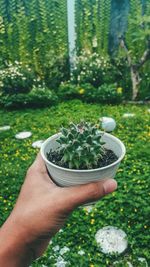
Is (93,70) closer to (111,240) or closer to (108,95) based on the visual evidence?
(108,95)

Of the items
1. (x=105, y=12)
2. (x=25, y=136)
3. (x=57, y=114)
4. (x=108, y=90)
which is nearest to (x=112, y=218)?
(x=25, y=136)

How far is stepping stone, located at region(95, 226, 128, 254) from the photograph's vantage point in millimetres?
3650

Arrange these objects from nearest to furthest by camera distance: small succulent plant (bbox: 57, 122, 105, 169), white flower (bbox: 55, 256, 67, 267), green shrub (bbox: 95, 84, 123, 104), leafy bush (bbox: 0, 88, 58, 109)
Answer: small succulent plant (bbox: 57, 122, 105, 169)
white flower (bbox: 55, 256, 67, 267)
leafy bush (bbox: 0, 88, 58, 109)
green shrub (bbox: 95, 84, 123, 104)

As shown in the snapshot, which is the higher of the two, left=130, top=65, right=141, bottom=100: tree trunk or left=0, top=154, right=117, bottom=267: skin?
left=0, top=154, right=117, bottom=267: skin

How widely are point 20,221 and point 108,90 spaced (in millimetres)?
6405

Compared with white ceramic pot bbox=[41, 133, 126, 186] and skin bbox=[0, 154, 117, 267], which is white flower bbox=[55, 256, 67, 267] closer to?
skin bbox=[0, 154, 117, 267]

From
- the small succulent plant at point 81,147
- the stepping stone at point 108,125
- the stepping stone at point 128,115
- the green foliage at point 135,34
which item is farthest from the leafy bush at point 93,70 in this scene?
the small succulent plant at point 81,147

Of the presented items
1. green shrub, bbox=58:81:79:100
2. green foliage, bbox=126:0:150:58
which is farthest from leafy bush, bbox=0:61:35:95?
green foliage, bbox=126:0:150:58

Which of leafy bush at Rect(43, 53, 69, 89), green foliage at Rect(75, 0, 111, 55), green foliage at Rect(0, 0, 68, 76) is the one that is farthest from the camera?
green foliage at Rect(75, 0, 111, 55)

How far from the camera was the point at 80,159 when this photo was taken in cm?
196

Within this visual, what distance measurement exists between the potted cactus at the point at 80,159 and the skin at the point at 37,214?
0.06 meters

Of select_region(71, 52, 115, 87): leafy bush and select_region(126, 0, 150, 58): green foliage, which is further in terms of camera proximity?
select_region(126, 0, 150, 58): green foliage

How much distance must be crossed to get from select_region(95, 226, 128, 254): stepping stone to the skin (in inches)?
74.0

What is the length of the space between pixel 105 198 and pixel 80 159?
8.37 ft
